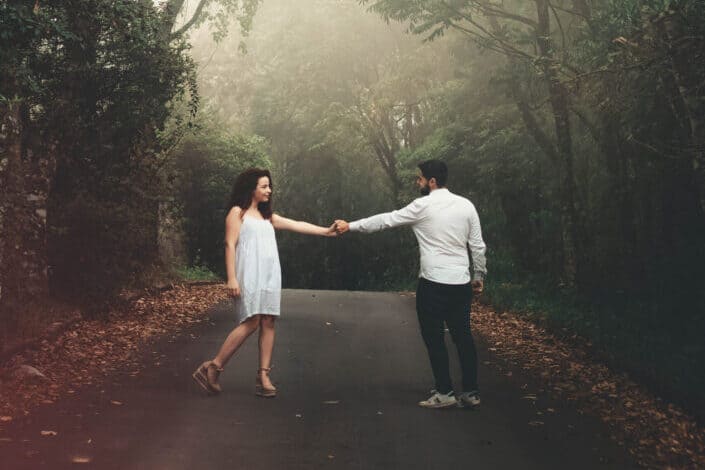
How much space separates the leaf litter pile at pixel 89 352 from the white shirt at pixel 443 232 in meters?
3.25

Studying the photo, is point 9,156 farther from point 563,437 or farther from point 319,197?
point 319,197

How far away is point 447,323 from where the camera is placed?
26.6 feet

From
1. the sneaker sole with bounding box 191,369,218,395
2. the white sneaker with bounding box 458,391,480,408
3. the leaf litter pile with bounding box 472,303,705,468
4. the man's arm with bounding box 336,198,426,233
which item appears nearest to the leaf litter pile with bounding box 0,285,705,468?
the leaf litter pile with bounding box 472,303,705,468

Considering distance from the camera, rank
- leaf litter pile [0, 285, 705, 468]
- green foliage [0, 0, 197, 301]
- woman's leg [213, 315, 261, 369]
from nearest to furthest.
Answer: leaf litter pile [0, 285, 705, 468] → woman's leg [213, 315, 261, 369] → green foliage [0, 0, 197, 301]

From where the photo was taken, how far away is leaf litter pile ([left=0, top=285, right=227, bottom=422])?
8359 millimetres

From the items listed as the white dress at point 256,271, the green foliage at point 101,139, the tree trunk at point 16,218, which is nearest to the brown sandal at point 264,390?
the white dress at point 256,271

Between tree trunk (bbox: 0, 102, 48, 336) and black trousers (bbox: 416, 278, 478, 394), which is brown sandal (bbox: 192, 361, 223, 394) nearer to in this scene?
black trousers (bbox: 416, 278, 478, 394)

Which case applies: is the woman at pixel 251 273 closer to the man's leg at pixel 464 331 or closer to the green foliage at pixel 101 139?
the man's leg at pixel 464 331

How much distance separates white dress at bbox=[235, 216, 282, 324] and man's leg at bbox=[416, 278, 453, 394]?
1.31 meters

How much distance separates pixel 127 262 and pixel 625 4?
762cm

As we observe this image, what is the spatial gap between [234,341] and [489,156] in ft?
46.5

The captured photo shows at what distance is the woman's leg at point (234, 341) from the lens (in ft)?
27.3

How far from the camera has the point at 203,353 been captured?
437 inches

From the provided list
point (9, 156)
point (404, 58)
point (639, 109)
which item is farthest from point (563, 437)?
point (404, 58)
